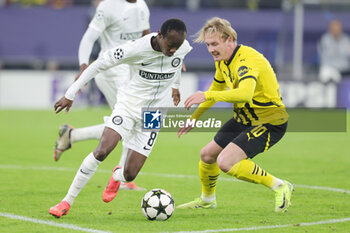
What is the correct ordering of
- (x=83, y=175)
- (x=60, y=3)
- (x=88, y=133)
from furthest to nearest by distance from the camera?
(x=60, y=3)
(x=88, y=133)
(x=83, y=175)

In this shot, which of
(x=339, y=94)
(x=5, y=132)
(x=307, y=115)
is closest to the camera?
(x=5, y=132)

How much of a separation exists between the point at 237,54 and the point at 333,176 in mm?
3812

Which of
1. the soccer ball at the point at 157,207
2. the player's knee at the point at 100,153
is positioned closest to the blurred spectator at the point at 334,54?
the soccer ball at the point at 157,207

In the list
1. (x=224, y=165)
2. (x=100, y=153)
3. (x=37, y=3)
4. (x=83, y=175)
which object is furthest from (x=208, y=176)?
(x=37, y=3)

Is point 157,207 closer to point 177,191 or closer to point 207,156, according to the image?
point 207,156

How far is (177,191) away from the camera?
877cm

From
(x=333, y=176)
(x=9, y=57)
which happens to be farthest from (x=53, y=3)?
(x=333, y=176)

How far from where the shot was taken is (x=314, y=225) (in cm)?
664

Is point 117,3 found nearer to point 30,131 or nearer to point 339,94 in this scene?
point 30,131

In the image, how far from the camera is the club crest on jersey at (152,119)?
7.51 m

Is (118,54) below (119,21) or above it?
above

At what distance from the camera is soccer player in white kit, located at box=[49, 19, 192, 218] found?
699 cm

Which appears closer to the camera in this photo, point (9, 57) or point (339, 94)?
point (339, 94)

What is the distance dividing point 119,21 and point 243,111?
270 centimetres
